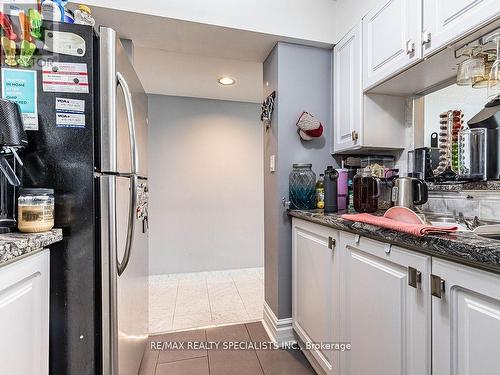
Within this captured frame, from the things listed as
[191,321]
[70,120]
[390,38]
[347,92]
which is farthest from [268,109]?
[191,321]

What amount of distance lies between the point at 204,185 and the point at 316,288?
221 centimetres

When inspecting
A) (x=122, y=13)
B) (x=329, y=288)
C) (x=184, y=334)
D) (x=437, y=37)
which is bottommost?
(x=184, y=334)

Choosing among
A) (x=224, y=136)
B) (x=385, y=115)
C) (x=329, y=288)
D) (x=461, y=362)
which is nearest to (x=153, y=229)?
(x=224, y=136)

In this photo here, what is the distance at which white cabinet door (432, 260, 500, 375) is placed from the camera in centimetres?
63

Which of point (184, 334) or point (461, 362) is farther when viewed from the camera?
point (184, 334)

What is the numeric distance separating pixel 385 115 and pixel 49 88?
71.8 inches

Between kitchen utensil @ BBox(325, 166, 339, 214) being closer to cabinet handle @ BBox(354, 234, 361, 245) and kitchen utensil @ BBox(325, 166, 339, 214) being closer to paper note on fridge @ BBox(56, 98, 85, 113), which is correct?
cabinet handle @ BBox(354, 234, 361, 245)

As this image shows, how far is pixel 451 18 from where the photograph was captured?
1.09m

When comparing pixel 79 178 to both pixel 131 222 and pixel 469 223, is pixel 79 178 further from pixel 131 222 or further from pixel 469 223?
pixel 469 223

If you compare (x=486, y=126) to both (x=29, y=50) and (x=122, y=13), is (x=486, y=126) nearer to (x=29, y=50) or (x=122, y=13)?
(x=29, y=50)

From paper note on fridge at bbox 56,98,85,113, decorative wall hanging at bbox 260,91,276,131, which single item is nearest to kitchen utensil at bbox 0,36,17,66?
paper note on fridge at bbox 56,98,85,113

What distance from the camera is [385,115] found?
174 cm

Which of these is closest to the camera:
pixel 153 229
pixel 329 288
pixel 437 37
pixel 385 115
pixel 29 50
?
pixel 29 50

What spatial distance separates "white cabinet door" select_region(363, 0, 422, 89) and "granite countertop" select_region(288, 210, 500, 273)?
903 millimetres
